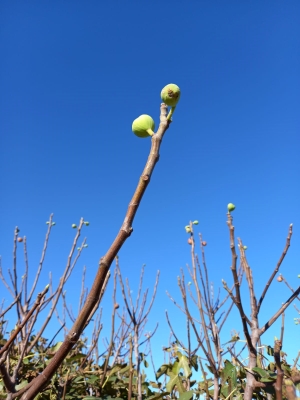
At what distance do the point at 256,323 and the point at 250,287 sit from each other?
179 mm

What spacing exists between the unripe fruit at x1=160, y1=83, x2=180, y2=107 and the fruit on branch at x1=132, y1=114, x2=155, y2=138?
0.11 m

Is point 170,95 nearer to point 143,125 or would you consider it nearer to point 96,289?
point 143,125

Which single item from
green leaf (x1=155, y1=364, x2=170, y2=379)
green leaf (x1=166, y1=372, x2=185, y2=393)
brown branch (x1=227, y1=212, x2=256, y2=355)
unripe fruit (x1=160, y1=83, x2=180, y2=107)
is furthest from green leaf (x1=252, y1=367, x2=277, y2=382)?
green leaf (x1=155, y1=364, x2=170, y2=379)

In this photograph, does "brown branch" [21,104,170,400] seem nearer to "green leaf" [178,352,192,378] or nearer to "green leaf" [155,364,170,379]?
"green leaf" [178,352,192,378]

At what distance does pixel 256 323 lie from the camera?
1.63 meters

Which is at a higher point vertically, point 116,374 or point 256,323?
point 256,323

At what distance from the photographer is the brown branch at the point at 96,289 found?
62cm

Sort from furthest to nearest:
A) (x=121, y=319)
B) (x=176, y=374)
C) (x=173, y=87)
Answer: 1. (x=121, y=319)
2. (x=176, y=374)
3. (x=173, y=87)

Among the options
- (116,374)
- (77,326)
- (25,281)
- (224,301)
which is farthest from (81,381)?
(77,326)

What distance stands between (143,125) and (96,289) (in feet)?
2.01

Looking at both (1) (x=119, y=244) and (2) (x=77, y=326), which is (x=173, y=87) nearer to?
(1) (x=119, y=244)

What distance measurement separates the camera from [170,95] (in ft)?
3.24

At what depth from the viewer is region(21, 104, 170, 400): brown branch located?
0.62m

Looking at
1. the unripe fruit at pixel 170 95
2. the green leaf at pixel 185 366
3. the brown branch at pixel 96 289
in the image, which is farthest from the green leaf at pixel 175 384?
the unripe fruit at pixel 170 95
